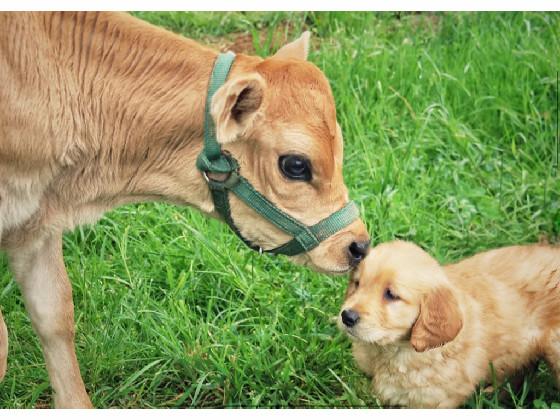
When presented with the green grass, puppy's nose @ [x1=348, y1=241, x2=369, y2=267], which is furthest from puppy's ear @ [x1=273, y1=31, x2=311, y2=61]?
the green grass

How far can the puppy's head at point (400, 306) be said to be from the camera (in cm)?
497

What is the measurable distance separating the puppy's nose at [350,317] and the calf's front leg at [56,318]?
5.13 ft

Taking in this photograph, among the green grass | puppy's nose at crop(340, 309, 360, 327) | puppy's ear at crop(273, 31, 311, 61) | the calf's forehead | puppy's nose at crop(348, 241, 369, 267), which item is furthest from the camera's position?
the green grass

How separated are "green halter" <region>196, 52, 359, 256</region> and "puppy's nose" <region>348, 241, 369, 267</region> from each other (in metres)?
0.11

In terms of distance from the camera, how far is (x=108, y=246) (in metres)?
6.56

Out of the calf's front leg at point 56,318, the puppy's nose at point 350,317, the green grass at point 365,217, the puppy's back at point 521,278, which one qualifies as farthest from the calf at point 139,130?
the puppy's back at point 521,278

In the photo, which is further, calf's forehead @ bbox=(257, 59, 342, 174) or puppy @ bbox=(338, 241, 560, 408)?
puppy @ bbox=(338, 241, 560, 408)

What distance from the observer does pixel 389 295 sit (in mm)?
5051

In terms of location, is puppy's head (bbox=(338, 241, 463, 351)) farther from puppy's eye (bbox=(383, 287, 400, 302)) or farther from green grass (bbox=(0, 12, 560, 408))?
green grass (bbox=(0, 12, 560, 408))

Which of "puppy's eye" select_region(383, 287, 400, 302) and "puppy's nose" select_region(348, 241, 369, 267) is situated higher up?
"puppy's nose" select_region(348, 241, 369, 267)

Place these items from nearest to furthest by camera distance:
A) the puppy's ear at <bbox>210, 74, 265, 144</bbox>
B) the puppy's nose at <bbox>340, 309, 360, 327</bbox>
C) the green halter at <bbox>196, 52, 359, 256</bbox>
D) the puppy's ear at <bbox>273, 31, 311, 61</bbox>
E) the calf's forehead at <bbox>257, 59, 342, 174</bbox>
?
the puppy's ear at <bbox>210, 74, 265, 144</bbox>, the calf's forehead at <bbox>257, 59, 342, 174</bbox>, the green halter at <bbox>196, 52, 359, 256</bbox>, the puppy's nose at <bbox>340, 309, 360, 327</bbox>, the puppy's ear at <bbox>273, 31, 311, 61</bbox>

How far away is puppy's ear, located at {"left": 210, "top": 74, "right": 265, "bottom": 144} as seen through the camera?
14.2ft

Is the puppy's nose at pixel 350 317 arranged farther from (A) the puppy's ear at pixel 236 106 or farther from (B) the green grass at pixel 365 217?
(A) the puppy's ear at pixel 236 106

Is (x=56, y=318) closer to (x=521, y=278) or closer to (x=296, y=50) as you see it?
(x=296, y=50)
